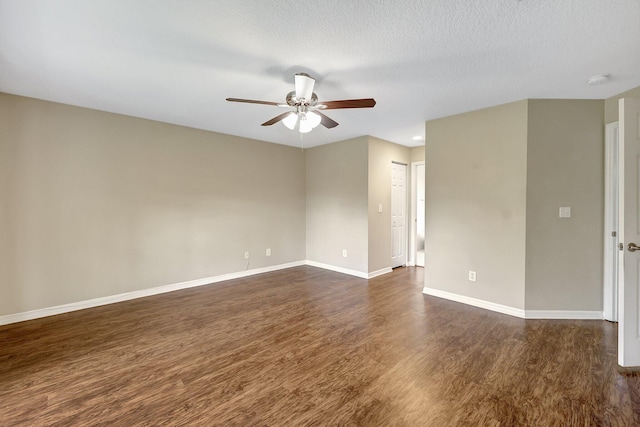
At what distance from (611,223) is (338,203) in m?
3.57

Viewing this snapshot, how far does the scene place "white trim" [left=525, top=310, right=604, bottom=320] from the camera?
3088 mm

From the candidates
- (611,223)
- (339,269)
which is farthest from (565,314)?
(339,269)

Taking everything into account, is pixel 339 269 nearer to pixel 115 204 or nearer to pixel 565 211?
pixel 565 211

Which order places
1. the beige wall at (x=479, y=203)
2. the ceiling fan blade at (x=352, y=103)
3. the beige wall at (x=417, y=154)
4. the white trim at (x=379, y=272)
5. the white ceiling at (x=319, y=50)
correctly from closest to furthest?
1. the white ceiling at (x=319, y=50)
2. the ceiling fan blade at (x=352, y=103)
3. the beige wall at (x=479, y=203)
4. the white trim at (x=379, y=272)
5. the beige wall at (x=417, y=154)

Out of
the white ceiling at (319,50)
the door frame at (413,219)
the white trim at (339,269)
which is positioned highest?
the white ceiling at (319,50)

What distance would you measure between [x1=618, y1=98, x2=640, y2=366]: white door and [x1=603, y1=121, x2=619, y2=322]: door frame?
1004mm

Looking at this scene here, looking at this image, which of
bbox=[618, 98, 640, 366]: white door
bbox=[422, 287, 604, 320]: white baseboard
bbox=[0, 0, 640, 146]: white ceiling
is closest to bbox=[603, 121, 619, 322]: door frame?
bbox=[422, 287, 604, 320]: white baseboard

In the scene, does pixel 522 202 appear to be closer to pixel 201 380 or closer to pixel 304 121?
pixel 304 121

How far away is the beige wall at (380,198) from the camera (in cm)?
484

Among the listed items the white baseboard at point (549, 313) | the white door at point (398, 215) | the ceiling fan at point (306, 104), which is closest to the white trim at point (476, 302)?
the white baseboard at point (549, 313)

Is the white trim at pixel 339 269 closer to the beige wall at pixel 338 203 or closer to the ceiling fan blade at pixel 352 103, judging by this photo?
the beige wall at pixel 338 203

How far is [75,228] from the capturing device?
11.1ft

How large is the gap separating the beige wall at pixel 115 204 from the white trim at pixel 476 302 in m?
2.95

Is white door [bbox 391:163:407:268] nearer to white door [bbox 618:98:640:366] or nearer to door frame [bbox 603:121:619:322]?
door frame [bbox 603:121:619:322]
